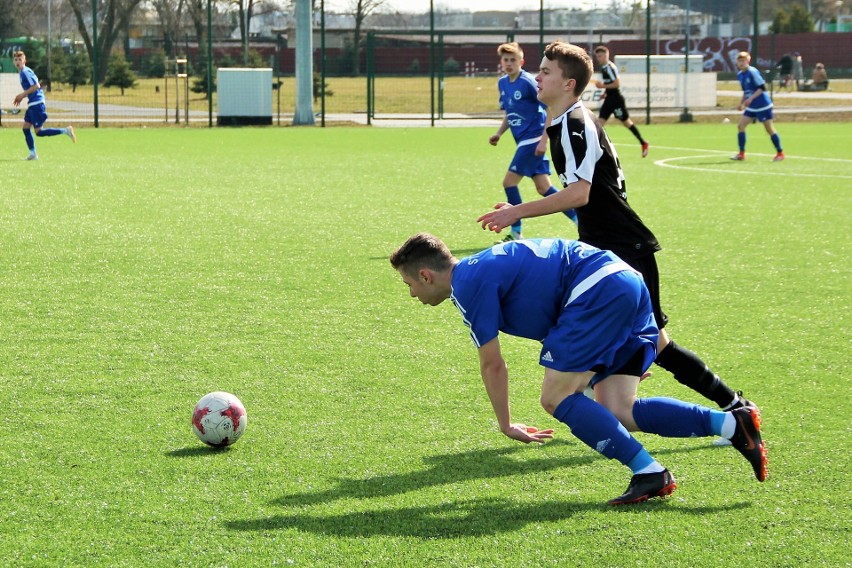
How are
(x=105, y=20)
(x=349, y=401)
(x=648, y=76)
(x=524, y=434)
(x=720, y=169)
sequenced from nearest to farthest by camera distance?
(x=524, y=434) < (x=349, y=401) < (x=720, y=169) < (x=648, y=76) < (x=105, y=20)

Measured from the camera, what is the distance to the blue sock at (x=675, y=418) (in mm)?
4633

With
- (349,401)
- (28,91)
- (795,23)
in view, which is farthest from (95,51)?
(795,23)

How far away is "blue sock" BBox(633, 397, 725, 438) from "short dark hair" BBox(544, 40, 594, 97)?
60.9 inches

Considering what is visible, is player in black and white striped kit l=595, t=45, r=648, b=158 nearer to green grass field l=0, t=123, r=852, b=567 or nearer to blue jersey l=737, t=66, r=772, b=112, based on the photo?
blue jersey l=737, t=66, r=772, b=112

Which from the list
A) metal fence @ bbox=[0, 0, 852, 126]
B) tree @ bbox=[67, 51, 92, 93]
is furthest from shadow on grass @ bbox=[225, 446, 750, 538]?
tree @ bbox=[67, 51, 92, 93]

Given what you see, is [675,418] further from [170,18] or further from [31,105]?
[170,18]

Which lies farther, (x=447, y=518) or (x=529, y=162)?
(x=529, y=162)

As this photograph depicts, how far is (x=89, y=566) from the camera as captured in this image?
3816mm

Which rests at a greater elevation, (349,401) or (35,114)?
(35,114)

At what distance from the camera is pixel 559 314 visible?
14.6 feet

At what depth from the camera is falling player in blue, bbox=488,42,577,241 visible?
11.5 metres

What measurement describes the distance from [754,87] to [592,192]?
17068 millimetres

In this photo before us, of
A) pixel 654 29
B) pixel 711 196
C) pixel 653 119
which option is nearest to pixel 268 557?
pixel 711 196

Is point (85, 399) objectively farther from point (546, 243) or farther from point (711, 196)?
point (711, 196)
